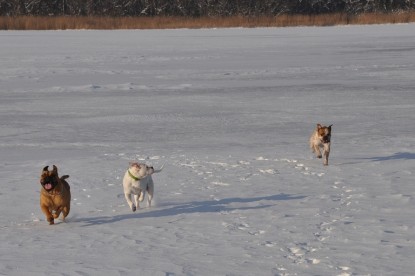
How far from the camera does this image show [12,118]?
1563cm

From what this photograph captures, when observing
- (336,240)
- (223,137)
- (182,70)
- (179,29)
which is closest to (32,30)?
(179,29)

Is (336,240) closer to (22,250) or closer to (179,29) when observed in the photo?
(22,250)

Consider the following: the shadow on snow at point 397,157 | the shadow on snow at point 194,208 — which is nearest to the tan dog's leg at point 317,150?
the shadow on snow at point 397,157

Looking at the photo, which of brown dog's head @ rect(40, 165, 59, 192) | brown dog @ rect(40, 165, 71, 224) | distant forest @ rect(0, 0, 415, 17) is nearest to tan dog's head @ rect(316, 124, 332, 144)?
brown dog @ rect(40, 165, 71, 224)

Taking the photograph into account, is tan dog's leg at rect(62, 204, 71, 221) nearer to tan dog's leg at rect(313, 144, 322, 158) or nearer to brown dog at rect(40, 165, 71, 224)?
brown dog at rect(40, 165, 71, 224)

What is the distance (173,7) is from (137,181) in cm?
5579

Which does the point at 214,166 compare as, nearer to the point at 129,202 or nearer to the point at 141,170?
the point at 129,202

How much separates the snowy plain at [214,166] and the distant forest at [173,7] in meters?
36.5

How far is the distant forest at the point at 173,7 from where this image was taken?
62.0 metres

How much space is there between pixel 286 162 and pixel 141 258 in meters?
4.54

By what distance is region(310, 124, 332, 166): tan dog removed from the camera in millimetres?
10492

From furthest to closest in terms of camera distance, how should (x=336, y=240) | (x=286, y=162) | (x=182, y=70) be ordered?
1. (x=182, y=70)
2. (x=286, y=162)
3. (x=336, y=240)

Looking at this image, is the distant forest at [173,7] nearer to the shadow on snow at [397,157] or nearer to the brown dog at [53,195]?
the shadow on snow at [397,157]

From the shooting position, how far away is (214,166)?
10.8 metres
